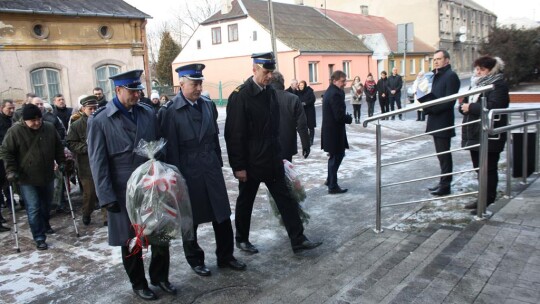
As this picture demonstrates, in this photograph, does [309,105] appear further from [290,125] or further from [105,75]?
[105,75]

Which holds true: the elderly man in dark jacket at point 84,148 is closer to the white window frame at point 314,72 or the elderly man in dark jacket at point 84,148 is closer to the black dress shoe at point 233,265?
the black dress shoe at point 233,265

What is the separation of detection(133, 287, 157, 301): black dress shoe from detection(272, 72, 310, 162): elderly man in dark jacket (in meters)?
2.74

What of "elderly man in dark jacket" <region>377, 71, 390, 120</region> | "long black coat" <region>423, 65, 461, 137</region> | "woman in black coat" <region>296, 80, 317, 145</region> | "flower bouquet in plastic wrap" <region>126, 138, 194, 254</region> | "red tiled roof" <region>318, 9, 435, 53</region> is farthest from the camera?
"red tiled roof" <region>318, 9, 435, 53</region>

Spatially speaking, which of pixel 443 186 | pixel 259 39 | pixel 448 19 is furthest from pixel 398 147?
pixel 448 19

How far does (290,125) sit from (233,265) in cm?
244

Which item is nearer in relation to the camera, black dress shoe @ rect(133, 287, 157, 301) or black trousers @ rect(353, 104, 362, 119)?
black dress shoe @ rect(133, 287, 157, 301)

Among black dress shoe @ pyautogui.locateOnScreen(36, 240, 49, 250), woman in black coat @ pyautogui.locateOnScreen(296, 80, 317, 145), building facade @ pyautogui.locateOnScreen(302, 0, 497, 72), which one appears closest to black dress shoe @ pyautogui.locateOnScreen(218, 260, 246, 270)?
black dress shoe @ pyautogui.locateOnScreen(36, 240, 49, 250)

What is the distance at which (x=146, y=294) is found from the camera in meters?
3.90

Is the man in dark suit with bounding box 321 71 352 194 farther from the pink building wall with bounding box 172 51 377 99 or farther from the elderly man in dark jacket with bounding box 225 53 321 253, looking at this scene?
the pink building wall with bounding box 172 51 377 99

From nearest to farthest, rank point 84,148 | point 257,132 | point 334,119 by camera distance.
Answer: point 257,132 < point 84,148 < point 334,119

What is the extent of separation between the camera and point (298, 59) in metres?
30.6

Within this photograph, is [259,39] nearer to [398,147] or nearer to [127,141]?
[398,147]

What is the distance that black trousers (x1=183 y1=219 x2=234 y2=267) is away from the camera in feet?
14.1

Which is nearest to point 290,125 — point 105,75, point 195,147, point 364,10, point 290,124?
point 290,124
